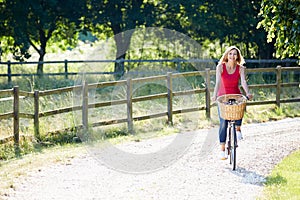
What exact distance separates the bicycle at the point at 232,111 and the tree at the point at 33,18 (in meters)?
17.7

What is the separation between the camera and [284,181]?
26.2 ft

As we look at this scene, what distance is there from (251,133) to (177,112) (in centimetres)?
256

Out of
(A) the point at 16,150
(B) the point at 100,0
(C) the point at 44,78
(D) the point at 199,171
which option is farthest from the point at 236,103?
(B) the point at 100,0

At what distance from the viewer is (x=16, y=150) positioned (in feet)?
36.7

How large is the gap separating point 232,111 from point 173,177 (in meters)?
1.33

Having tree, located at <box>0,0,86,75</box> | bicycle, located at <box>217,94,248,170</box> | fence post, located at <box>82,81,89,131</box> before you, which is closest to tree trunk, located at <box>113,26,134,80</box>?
tree, located at <box>0,0,86,75</box>

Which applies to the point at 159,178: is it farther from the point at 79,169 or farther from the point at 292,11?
the point at 292,11

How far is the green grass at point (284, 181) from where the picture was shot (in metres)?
7.27

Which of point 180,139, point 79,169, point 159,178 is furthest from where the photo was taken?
point 180,139

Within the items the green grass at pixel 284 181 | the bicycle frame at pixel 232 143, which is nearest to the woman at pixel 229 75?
the bicycle frame at pixel 232 143

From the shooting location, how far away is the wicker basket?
8.59 m

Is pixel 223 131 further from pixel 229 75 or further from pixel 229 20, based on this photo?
pixel 229 20

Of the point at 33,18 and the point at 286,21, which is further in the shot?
the point at 33,18

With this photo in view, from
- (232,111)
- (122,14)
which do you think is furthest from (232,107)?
(122,14)
